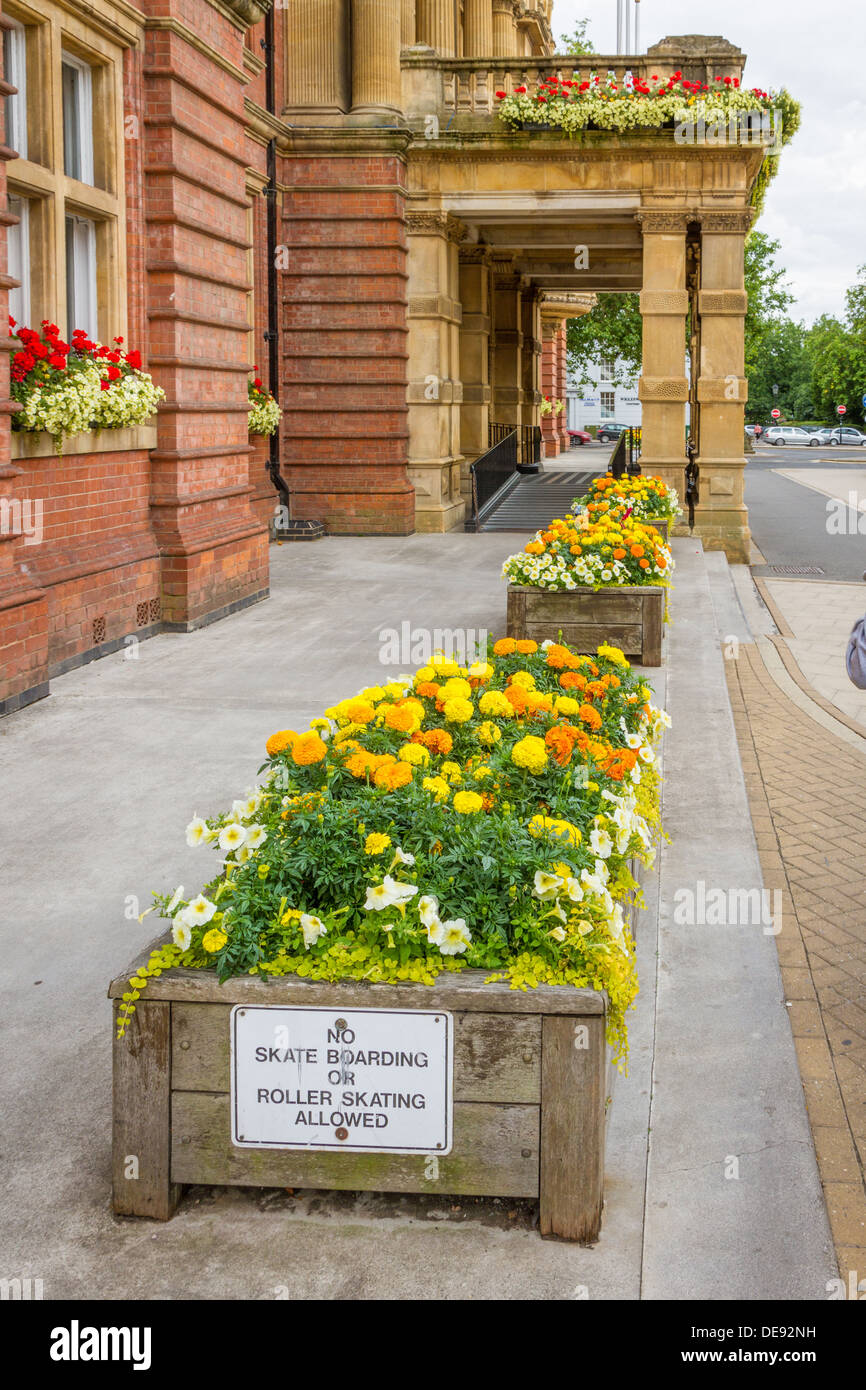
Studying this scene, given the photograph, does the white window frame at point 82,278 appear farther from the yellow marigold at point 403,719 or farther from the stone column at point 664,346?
the stone column at point 664,346

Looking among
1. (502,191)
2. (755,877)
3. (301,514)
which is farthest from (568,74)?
(755,877)

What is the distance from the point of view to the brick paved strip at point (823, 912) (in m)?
3.91

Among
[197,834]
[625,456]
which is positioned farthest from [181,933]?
[625,456]

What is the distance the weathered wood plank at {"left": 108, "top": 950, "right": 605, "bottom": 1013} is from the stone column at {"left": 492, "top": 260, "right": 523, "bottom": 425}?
2873cm

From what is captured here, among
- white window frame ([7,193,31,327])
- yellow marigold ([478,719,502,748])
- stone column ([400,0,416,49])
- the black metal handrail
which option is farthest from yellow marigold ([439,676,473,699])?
stone column ([400,0,416,49])

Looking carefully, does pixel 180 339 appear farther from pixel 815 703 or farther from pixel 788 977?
pixel 788 977

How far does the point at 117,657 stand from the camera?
11328 mm

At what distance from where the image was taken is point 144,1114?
3457mm

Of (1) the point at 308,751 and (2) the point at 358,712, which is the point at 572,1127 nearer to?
(1) the point at 308,751

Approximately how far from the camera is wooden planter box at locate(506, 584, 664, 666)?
1084 centimetres

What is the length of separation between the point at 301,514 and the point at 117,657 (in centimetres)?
1070

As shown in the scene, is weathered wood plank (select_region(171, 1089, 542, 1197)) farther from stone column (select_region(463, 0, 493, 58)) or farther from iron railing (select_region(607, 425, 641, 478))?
stone column (select_region(463, 0, 493, 58))

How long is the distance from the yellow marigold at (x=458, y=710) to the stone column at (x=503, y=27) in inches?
1165

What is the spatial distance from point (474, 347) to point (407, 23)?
5.34m
